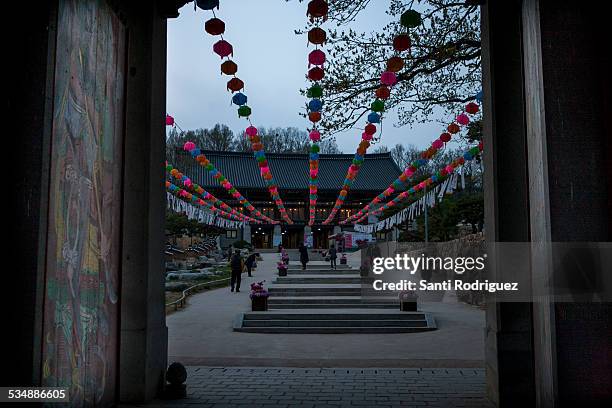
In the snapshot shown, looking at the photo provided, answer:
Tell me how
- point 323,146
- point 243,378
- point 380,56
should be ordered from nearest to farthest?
point 243,378 → point 380,56 → point 323,146

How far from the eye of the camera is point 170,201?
60.2 ft

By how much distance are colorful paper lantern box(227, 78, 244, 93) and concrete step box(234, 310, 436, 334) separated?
5.94 meters

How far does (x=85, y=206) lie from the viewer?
15.0ft

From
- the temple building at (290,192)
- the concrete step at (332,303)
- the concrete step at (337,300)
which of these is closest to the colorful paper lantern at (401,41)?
the concrete step at (332,303)

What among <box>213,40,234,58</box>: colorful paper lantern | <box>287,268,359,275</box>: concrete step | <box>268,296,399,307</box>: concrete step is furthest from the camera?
<box>287,268,359,275</box>: concrete step

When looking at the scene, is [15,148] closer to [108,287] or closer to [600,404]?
[108,287]

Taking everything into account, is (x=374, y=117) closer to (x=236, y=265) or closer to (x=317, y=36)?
(x=317, y=36)

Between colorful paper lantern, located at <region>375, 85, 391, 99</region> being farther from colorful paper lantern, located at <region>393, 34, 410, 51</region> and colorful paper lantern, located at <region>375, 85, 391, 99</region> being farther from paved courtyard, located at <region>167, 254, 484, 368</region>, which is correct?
paved courtyard, located at <region>167, 254, 484, 368</region>

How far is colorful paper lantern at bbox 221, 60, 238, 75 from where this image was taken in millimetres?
7680

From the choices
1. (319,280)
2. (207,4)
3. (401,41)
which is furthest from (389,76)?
(319,280)

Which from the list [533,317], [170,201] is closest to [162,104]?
[533,317]

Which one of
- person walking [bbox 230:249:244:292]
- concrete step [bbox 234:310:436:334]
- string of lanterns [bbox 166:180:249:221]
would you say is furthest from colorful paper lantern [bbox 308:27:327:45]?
person walking [bbox 230:249:244:292]

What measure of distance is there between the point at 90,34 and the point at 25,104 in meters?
1.12

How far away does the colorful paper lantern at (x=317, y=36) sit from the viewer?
22.8ft
